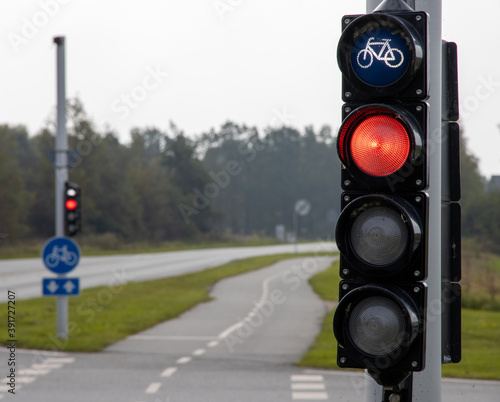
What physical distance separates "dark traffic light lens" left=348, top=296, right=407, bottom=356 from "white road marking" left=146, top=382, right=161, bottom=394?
6533 millimetres

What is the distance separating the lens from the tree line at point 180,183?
201ft

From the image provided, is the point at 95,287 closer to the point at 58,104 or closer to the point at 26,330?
the point at 26,330

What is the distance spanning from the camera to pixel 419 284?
2938mm

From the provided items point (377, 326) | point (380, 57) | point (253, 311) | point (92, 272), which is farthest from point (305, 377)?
point (92, 272)

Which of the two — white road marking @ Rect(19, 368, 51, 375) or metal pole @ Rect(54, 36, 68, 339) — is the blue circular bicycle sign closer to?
white road marking @ Rect(19, 368, 51, 375)

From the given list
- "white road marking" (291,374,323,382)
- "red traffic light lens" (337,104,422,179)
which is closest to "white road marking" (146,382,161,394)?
"white road marking" (291,374,323,382)

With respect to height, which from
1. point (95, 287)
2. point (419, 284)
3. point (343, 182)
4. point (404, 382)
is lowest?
point (95, 287)

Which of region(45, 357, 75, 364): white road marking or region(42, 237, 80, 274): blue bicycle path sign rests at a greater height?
region(42, 237, 80, 274): blue bicycle path sign

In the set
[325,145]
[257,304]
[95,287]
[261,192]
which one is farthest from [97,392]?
[325,145]

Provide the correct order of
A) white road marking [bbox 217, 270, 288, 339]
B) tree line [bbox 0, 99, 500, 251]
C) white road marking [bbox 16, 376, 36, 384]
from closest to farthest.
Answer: white road marking [bbox 16, 376, 36, 384] → white road marking [bbox 217, 270, 288, 339] → tree line [bbox 0, 99, 500, 251]

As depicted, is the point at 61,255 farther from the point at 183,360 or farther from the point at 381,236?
the point at 381,236

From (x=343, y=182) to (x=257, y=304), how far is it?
19.5 meters

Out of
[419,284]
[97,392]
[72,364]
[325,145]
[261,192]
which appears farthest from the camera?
[325,145]

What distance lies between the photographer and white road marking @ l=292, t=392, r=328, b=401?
8812 mm
